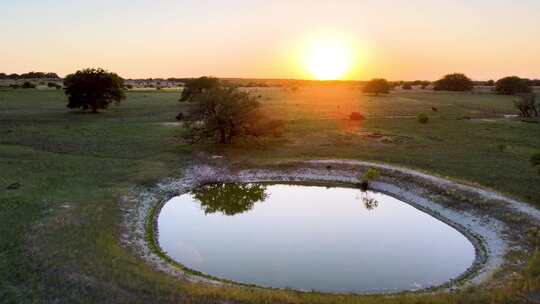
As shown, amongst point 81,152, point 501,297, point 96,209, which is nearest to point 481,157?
point 501,297

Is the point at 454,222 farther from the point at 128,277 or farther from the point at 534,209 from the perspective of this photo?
the point at 128,277

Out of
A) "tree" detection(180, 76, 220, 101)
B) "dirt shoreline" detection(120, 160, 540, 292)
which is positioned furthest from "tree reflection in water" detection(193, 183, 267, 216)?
"tree" detection(180, 76, 220, 101)

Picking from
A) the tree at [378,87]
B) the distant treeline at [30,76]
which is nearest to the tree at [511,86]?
the tree at [378,87]

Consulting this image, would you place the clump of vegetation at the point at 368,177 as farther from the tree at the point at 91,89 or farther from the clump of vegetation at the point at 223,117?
the tree at the point at 91,89

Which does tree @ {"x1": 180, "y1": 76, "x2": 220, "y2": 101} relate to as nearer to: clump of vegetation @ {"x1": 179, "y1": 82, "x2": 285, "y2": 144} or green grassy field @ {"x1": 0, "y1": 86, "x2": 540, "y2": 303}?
green grassy field @ {"x1": 0, "y1": 86, "x2": 540, "y2": 303}

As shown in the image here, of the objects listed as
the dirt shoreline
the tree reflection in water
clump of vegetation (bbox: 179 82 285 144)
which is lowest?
the tree reflection in water

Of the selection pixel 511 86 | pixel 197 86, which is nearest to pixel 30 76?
pixel 197 86
